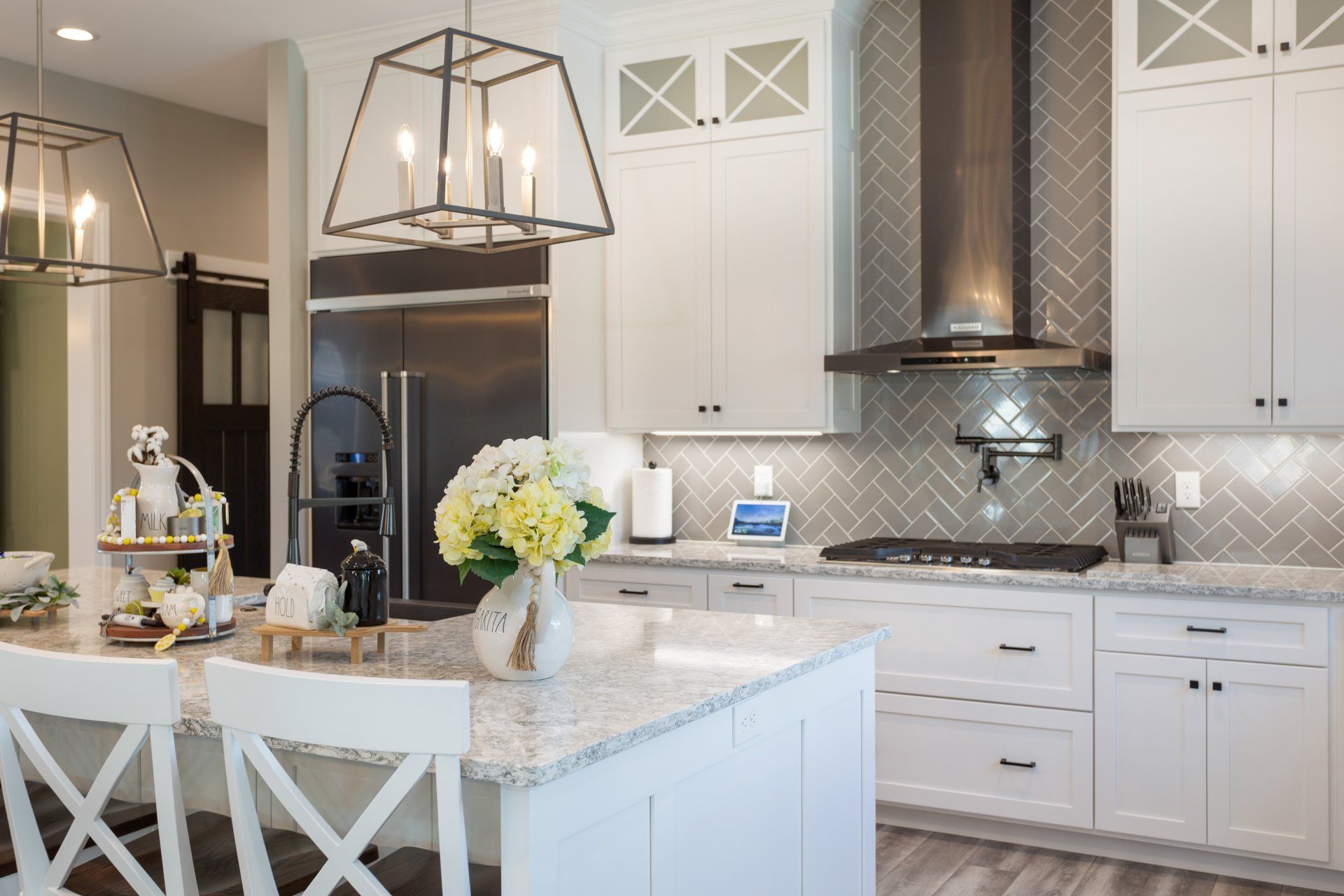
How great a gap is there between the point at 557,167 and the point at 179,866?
2884 mm

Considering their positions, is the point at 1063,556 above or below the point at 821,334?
below

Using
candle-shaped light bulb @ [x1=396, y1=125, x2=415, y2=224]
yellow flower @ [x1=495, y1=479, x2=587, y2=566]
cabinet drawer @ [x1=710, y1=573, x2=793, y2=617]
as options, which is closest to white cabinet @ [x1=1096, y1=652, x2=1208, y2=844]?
cabinet drawer @ [x1=710, y1=573, x2=793, y2=617]

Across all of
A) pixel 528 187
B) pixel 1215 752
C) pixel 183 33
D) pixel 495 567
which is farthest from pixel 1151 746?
pixel 183 33

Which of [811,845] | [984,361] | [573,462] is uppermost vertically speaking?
[984,361]

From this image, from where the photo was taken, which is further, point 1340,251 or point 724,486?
point 724,486

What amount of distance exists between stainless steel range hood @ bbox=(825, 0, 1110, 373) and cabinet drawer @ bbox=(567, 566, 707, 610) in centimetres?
89

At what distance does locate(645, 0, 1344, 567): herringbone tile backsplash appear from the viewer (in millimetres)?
3723

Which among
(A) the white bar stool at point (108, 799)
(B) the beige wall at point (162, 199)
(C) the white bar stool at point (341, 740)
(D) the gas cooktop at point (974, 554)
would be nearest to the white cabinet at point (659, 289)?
(D) the gas cooktop at point (974, 554)

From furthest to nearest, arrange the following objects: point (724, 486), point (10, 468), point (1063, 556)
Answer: point (10, 468), point (724, 486), point (1063, 556)

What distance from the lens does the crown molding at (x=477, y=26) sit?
4.16 meters

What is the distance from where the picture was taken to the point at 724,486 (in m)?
4.60

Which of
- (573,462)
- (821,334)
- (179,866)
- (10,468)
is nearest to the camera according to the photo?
(179,866)

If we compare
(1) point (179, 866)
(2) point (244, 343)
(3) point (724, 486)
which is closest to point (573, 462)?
(1) point (179, 866)

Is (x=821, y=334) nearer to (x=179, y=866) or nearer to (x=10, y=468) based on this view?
(x=179, y=866)
